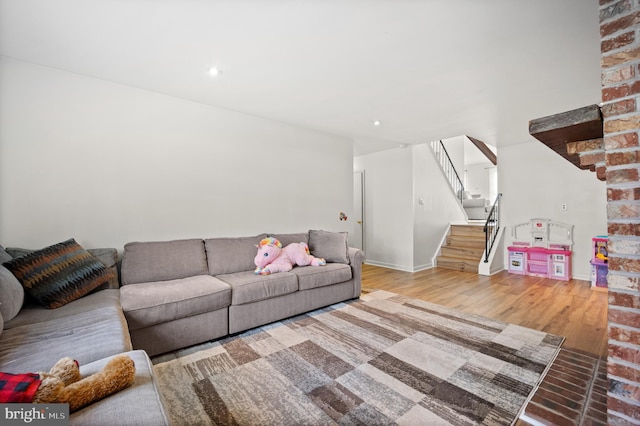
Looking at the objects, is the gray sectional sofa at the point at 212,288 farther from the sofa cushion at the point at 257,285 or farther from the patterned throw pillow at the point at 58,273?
the patterned throw pillow at the point at 58,273

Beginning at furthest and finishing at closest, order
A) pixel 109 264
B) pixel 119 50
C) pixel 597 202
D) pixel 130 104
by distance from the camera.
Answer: pixel 597 202, pixel 130 104, pixel 109 264, pixel 119 50

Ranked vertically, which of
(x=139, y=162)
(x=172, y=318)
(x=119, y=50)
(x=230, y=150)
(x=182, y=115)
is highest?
(x=119, y=50)

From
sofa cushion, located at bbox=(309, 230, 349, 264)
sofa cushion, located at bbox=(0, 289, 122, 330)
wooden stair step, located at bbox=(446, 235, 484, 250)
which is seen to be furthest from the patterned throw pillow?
wooden stair step, located at bbox=(446, 235, 484, 250)

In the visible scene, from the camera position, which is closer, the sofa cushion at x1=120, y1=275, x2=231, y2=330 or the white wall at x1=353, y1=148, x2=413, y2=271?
the sofa cushion at x1=120, y1=275, x2=231, y2=330

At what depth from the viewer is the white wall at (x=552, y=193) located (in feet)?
14.8

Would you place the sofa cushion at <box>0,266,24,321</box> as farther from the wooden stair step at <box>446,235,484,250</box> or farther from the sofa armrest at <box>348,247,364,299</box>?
the wooden stair step at <box>446,235,484,250</box>

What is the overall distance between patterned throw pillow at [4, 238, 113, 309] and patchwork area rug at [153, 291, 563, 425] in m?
0.81

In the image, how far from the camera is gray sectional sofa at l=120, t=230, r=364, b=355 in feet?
6.89

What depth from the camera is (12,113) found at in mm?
2281

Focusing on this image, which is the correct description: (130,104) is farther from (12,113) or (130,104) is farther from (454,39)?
(454,39)

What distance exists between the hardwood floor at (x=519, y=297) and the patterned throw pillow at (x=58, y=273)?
318 cm

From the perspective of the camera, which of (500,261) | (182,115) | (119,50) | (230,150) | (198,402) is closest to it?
(198,402)

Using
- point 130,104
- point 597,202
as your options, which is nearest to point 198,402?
point 130,104

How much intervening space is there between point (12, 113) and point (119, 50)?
108 centimetres
